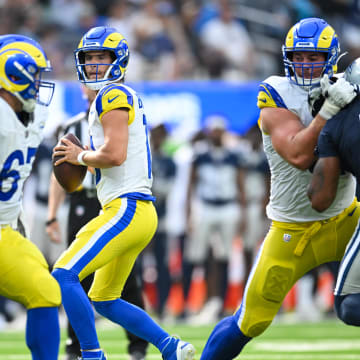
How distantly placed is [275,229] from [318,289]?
513 centimetres

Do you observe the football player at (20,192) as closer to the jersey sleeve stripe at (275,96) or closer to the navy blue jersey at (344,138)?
the jersey sleeve stripe at (275,96)

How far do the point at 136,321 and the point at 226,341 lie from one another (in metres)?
0.52

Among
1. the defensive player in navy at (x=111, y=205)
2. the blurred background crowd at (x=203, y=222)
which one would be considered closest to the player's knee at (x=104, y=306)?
the defensive player in navy at (x=111, y=205)

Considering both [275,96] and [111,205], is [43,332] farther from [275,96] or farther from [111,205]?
[275,96]

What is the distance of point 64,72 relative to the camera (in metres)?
12.0

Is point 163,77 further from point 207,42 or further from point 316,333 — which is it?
point 316,333

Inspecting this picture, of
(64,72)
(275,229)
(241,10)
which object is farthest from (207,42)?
(275,229)

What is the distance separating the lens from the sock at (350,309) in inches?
160

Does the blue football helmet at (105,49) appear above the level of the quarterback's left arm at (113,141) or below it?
above

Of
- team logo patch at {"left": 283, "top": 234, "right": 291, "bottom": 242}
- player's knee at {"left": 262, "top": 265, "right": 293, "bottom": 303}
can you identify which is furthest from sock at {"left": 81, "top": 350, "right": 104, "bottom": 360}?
team logo patch at {"left": 283, "top": 234, "right": 291, "bottom": 242}

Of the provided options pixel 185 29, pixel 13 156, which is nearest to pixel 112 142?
pixel 13 156

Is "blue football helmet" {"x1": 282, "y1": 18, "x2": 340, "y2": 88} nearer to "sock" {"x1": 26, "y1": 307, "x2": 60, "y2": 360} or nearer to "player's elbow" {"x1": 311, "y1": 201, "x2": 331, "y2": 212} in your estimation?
"player's elbow" {"x1": 311, "y1": 201, "x2": 331, "y2": 212}

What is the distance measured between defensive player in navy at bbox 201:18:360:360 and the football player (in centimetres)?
103

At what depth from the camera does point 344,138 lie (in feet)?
13.5
